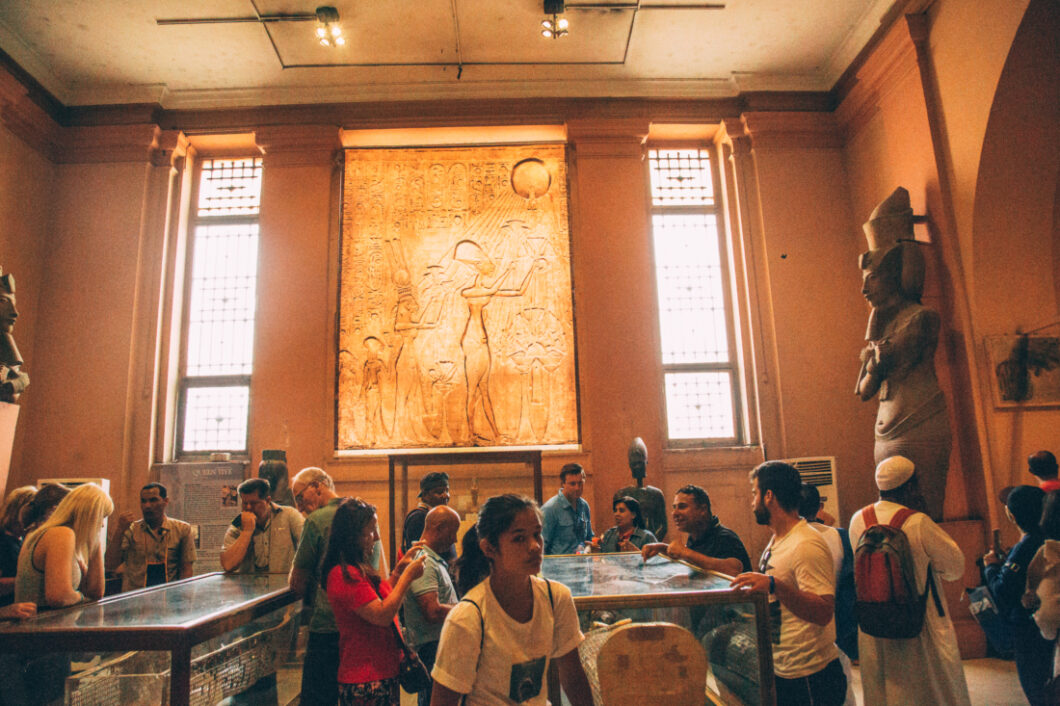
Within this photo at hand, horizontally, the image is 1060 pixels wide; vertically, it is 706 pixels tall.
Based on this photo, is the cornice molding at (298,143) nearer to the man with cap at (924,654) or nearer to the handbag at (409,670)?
the handbag at (409,670)

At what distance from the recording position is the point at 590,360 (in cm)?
841

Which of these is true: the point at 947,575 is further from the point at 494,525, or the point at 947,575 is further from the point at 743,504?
the point at 743,504

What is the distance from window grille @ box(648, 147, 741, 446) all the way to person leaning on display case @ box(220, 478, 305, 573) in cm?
554

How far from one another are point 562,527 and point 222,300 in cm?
626

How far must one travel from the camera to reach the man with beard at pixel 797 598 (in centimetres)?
255

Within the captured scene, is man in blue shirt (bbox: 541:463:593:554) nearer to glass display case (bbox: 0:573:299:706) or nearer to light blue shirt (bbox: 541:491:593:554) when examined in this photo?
light blue shirt (bbox: 541:491:593:554)

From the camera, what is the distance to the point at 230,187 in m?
9.41

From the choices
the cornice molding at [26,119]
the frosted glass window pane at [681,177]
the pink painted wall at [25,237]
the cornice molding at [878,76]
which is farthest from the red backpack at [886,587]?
the cornice molding at [26,119]

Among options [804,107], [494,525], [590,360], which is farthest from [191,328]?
[804,107]

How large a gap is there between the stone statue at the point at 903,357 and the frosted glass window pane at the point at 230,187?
8.01 metres

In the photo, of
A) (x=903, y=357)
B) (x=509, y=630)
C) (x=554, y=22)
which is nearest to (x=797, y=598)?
(x=509, y=630)

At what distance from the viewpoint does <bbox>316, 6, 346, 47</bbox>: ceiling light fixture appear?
7.62 meters

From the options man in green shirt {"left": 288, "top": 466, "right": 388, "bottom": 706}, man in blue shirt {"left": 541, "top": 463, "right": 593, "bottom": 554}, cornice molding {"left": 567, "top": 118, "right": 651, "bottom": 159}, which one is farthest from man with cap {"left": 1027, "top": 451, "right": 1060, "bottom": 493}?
cornice molding {"left": 567, "top": 118, "right": 651, "bottom": 159}

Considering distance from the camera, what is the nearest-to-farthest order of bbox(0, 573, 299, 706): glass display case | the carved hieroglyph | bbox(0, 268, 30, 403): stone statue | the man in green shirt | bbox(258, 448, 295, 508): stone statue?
bbox(0, 573, 299, 706): glass display case → the man in green shirt → bbox(0, 268, 30, 403): stone statue → bbox(258, 448, 295, 508): stone statue → the carved hieroglyph
